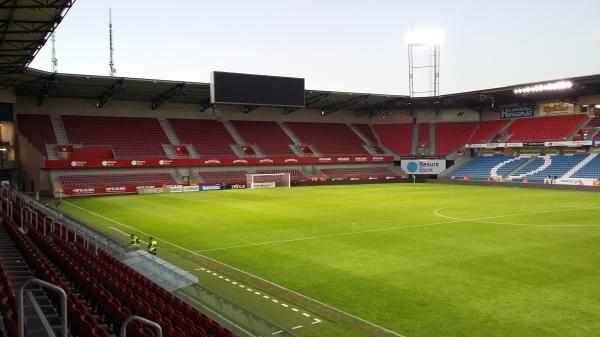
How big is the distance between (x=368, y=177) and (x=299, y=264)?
47582 mm

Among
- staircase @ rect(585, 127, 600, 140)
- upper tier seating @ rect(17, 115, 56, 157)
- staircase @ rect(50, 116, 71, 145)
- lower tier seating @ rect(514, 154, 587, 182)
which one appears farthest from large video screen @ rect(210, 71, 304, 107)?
staircase @ rect(585, 127, 600, 140)

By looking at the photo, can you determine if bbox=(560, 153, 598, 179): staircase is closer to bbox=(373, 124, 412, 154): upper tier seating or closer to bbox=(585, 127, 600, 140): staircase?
bbox=(585, 127, 600, 140): staircase

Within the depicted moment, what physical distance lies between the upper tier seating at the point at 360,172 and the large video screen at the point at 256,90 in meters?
12.3

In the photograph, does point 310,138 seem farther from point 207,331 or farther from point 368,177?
point 207,331

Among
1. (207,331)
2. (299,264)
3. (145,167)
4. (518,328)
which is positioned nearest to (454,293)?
(518,328)

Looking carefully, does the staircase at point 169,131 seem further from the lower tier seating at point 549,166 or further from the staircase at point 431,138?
the lower tier seating at point 549,166

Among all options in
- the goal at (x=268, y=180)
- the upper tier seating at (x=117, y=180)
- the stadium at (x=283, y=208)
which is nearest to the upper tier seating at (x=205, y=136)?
the stadium at (x=283, y=208)

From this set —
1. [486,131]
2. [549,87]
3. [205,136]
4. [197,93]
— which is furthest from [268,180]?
[549,87]

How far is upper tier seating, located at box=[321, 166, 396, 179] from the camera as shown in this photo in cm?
6331

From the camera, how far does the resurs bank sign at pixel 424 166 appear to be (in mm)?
64625

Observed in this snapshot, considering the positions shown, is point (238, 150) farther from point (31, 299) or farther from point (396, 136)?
point (31, 299)

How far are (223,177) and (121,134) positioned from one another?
13.1 m

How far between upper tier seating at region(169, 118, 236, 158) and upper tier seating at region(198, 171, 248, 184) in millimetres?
2395

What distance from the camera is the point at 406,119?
238ft
